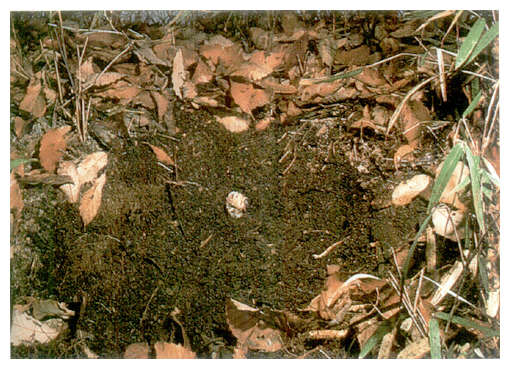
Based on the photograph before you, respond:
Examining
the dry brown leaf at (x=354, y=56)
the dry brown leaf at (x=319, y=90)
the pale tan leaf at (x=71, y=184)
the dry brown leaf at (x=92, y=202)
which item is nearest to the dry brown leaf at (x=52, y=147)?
the pale tan leaf at (x=71, y=184)

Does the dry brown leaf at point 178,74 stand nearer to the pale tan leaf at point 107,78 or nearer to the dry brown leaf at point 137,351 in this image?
the pale tan leaf at point 107,78

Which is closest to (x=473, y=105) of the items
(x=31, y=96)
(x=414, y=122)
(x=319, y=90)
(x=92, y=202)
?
(x=414, y=122)

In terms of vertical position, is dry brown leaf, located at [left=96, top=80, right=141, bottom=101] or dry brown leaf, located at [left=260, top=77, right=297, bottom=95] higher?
dry brown leaf, located at [left=260, top=77, right=297, bottom=95]

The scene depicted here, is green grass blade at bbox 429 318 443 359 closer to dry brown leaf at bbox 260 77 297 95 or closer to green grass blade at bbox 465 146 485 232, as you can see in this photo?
green grass blade at bbox 465 146 485 232

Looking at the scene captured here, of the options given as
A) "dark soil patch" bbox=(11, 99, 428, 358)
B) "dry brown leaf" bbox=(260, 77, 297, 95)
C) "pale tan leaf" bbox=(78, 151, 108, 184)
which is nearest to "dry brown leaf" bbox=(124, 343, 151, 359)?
"dark soil patch" bbox=(11, 99, 428, 358)

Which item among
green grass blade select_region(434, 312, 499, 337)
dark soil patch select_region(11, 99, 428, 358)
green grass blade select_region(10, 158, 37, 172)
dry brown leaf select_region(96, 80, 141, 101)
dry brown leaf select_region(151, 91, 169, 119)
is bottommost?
green grass blade select_region(434, 312, 499, 337)
